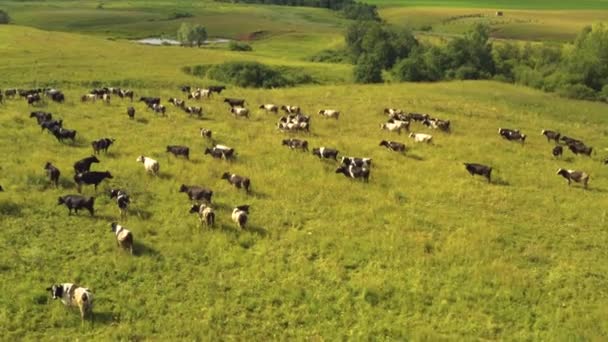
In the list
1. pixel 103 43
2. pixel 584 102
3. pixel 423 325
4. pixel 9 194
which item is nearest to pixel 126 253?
pixel 9 194

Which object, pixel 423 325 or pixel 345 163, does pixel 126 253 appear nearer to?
pixel 423 325

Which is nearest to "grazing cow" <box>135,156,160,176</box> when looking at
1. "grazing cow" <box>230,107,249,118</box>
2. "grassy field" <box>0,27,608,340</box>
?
"grassy field" <box>0,27,608,340</box>

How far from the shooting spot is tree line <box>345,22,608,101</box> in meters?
75.9

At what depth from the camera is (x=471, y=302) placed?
16.5 m

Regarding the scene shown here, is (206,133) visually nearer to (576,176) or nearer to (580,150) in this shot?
(576,176)

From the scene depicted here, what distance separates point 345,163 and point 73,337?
653 inches

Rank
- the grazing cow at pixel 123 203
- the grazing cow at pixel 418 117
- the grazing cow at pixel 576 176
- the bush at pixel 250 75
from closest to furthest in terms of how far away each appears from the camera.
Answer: the grazing cow at pixel 123 203 → the grazing cow at pixel 576 176 → the grazing cow at pixel 418 117 → the bush at pixel 250 75

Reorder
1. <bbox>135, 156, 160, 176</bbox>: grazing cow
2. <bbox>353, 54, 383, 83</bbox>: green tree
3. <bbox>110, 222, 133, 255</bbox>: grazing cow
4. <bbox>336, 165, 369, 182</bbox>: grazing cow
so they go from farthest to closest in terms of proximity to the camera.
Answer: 1. <bbox>353, 54, 383, 83</bbox>: green tree
2. <bbox>336, 165, 369, 182</bbox>: grazing cow
3. <bbox>135, 156, 160, 176</bbox>: grazing cow
4. <bbox>110, 222, 133, 255</bbox>: grazing cow

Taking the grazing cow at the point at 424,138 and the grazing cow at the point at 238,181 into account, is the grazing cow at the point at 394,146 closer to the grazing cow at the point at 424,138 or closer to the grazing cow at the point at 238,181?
the grazing cow at the point at 424,138

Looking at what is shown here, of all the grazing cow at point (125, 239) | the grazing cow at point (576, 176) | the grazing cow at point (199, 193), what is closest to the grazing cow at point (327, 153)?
the grazing cow at point (199, 193)

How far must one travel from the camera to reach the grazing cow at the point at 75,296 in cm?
1493

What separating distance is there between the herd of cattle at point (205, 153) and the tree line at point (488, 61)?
3657 cm

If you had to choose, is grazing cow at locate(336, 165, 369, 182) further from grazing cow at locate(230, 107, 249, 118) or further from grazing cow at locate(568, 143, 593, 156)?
grazing cow at locate(568, 143, 593, 156)

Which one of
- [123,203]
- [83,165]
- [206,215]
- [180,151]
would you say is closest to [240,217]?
[206,215]
